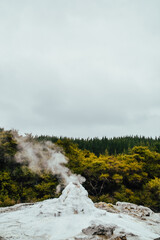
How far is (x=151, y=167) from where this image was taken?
94.2 ft

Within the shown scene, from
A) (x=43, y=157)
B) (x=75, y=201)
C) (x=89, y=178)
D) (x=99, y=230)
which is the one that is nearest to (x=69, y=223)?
(x=99, y=230)

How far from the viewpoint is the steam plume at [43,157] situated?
912 inches

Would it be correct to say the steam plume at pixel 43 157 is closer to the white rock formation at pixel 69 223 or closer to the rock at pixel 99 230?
the white rock formation at pixel 69 223

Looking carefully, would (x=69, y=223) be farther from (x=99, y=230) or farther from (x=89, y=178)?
(x=89, y=178)

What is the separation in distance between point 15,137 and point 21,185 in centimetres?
555

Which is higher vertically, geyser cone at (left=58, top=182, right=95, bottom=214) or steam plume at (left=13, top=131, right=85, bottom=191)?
steam plume at (left=13, top=131, right=85, bottom=191)

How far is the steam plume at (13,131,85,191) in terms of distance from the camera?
2316 centimetres

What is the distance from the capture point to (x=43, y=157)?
23578 millimetres

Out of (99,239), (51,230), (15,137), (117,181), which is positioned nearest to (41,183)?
(15,137)

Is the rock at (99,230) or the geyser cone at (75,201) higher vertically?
the geyser cone at (75,201)

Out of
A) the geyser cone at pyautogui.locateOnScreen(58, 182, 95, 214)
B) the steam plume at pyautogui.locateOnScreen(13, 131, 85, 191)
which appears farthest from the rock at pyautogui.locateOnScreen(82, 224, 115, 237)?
the steam plume at pyautogui.locateOnScreen(13, 131, 85, 191)

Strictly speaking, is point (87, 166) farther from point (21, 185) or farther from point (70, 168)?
point (21, 185)

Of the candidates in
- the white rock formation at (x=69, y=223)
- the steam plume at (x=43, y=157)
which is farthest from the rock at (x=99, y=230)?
the steam plume at (x=43, y=157)

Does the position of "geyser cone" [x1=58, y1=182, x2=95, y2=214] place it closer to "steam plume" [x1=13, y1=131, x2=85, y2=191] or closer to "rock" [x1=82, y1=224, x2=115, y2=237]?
"rock" [x1=82, y1=224, x2=115, y2=237]
